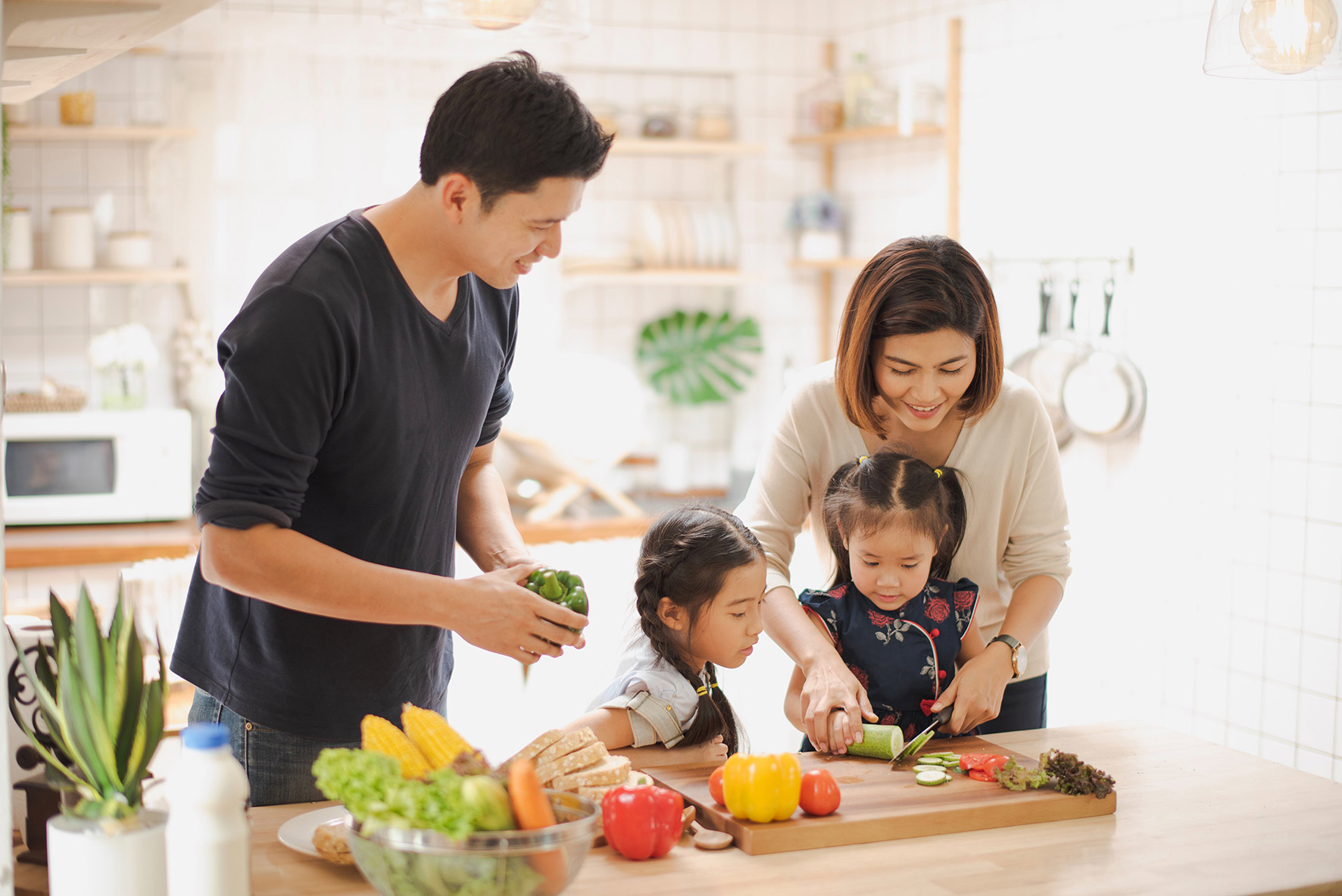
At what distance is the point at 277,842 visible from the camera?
1336mm

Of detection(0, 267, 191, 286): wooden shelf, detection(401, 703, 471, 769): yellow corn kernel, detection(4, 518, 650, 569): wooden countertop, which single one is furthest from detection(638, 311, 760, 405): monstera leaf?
detection(401, 703, 471, 769): yellow corn kernel

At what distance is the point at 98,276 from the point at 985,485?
9.75 ft

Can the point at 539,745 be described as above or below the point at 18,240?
below

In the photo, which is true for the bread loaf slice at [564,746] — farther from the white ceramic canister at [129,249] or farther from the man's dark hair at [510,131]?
the white ceramic canister at [129,249]

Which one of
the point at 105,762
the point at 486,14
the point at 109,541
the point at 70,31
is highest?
the point at 486,14

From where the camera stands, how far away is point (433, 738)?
1176 mm

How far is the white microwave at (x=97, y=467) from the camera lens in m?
3.60

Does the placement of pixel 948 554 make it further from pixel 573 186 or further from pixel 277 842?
pixel 277 842

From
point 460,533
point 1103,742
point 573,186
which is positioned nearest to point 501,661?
point 460,533

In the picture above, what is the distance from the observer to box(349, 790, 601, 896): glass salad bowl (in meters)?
1.00

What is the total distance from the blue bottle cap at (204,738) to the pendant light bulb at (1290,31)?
4.90ft

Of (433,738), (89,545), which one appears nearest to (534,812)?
(433,738)

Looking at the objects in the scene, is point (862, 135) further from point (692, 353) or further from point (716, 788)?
point (716, 788)

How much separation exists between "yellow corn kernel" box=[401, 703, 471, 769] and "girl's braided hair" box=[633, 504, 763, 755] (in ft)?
1.91
